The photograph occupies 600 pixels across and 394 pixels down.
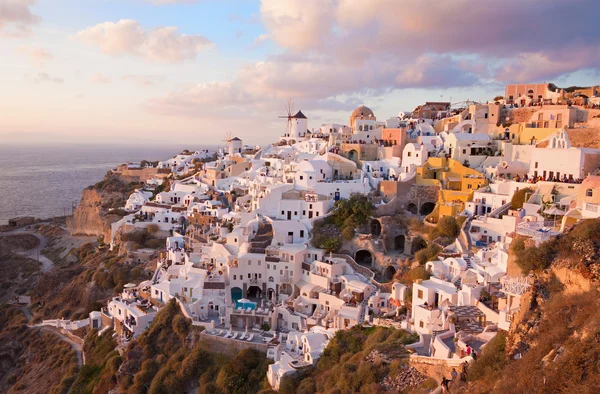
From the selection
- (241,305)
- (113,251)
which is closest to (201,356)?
(241,305)

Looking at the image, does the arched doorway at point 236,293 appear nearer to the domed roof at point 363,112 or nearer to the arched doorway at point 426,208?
the arched doorway at point 426,208

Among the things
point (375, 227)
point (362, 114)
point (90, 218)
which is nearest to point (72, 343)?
point (375, 227)

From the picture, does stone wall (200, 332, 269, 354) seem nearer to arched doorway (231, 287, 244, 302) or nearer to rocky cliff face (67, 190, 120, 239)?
arched doorway (231, 287, 244, 302)

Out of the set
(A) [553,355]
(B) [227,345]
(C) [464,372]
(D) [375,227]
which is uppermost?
(A) [553,355]

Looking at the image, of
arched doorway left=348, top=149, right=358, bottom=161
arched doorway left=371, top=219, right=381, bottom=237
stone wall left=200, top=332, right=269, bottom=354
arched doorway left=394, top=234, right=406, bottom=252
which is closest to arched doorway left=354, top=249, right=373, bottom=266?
arched doorway left=371, top=219, right=381, bottom=237

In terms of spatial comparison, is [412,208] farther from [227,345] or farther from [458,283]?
[227,345]

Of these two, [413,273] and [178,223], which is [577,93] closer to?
[413,273]
